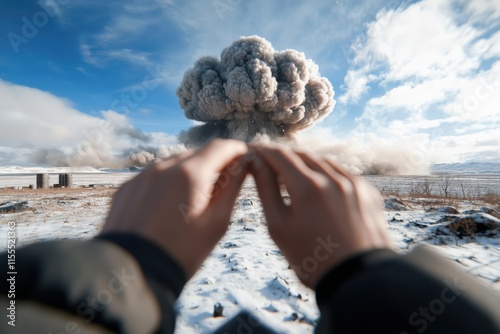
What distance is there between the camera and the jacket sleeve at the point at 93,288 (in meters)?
0.37

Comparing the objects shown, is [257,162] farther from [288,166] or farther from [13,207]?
[13,207]

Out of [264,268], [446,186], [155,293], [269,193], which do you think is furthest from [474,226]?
[446,186]

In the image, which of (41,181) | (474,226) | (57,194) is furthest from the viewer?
(41,181)

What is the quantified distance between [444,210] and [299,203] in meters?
4.46

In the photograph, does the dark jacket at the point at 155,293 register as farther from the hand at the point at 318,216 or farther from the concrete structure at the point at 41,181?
the concrete structure at the point at 41,181

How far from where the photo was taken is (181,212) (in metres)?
0.57

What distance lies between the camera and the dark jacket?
1.23 feet

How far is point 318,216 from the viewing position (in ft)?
1.90

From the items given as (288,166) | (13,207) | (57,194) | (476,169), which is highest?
(476,169)

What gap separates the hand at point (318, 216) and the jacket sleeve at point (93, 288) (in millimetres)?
292

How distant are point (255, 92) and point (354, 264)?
34138mm

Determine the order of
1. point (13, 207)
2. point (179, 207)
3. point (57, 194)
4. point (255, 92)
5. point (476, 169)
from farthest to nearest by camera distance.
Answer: point (476, 169) → point (255, 92) → point (57, 194) → point (13, 207) → point (179, 207)

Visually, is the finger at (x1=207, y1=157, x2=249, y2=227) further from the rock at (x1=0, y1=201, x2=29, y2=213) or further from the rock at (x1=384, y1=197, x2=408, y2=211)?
the rock at (x1=0, y1=201, x2=29, y2=213)

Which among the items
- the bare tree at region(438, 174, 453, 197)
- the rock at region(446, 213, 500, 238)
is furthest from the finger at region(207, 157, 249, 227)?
the bare tree at region(438, 174, 453, 197)
